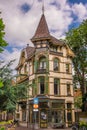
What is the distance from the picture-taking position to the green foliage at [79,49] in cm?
3756

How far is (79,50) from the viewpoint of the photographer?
39250 millimetres

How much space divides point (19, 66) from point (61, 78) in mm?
11164

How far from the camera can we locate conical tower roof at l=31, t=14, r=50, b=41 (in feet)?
116

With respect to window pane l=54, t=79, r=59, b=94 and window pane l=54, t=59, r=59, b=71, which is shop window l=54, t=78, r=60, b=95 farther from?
window pane l=54, t=59, r=59, b=71

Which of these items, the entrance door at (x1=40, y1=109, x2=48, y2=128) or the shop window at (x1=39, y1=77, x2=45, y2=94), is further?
the shop window at (x1=39, y1=77, x2=45, y2=94)

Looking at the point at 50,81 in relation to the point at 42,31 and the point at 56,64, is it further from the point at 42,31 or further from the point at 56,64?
the point at 42,31

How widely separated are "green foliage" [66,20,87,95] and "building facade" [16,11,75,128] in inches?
80.3

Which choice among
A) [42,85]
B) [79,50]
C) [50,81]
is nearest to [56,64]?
[50,81]

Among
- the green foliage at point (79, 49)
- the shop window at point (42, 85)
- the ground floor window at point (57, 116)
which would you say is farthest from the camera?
the green foliage at point (79, 49)

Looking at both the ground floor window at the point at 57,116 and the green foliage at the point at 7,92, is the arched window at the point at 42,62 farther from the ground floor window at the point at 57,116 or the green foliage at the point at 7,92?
the green foliage at the point at 7,92

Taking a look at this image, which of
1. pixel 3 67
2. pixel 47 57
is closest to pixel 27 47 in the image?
pixel 47 57

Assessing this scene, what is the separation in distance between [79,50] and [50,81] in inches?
349

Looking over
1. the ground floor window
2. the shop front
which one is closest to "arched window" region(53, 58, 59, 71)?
the shop front

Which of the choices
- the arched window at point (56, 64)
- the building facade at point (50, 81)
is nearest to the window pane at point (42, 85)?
the building facade at point (50, 81)
